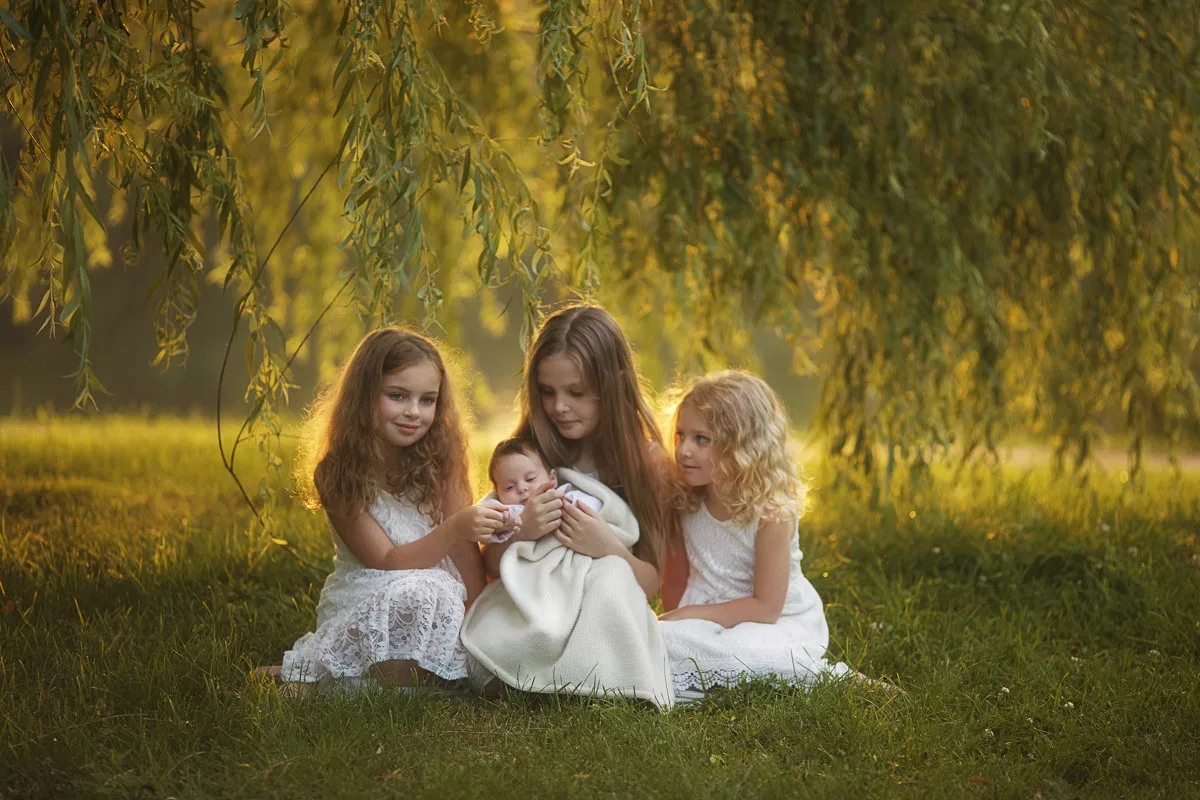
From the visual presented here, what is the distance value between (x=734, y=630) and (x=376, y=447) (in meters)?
1.12

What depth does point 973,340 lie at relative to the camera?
4227 mm

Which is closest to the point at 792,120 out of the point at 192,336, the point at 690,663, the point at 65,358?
the point at 690,663

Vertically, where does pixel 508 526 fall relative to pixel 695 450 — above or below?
below

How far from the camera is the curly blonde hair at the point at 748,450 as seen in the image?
305 centimetres

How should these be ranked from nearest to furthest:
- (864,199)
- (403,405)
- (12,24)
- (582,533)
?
(12,24) → (582,533) → (403,405) → (864,199)

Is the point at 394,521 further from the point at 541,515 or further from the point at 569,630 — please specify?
the point at 569,630

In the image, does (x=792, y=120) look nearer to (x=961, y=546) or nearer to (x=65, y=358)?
(x=961, y=546)

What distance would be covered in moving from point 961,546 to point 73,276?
325 cm

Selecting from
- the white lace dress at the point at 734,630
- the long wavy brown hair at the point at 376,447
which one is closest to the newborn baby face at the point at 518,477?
the long wavy brown hair at the point at 376,447

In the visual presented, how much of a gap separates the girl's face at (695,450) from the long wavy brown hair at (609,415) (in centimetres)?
10

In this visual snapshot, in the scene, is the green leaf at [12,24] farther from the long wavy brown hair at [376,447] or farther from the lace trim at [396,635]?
the lace trim at [396,635]

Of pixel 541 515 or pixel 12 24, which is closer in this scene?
pixel 12 24

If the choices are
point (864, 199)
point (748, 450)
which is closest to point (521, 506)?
point (748, 450)

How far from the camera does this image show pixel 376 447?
10.0ft
